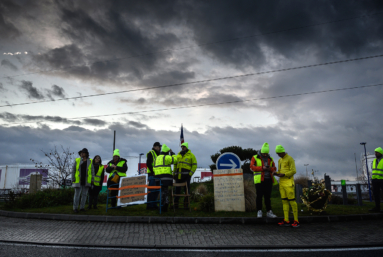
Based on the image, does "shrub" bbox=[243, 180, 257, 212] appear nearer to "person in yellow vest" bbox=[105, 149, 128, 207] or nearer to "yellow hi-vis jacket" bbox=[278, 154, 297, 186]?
"yellow hi-vis jacket" bbox=[278, 154, 297, 186]

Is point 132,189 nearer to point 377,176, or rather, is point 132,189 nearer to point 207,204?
point 207,204

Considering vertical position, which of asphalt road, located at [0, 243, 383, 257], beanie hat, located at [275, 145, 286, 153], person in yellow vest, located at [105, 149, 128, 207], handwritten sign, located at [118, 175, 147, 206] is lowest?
asphalt road, located at [0, 243, 383, 257]

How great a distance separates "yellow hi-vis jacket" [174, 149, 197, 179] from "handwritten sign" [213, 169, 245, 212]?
3.22 feet

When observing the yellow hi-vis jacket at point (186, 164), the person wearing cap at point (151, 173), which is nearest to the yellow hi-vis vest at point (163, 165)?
the yellow hi-vis jacket at point (186, 164)

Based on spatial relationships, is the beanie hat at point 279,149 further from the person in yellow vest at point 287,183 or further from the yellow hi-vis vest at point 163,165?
the yellow hi-vis vest at point 163,165

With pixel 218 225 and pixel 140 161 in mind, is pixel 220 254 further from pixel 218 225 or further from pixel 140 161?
pixel 140 161

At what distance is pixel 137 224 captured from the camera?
330 inches

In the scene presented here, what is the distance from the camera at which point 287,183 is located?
24.9ft

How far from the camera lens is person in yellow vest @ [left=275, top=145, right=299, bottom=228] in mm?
7496

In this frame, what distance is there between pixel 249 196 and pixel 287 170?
2.73 metres

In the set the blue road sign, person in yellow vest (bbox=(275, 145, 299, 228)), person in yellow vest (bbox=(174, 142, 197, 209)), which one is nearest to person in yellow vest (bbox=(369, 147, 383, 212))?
person in yellow vest (bbox=(275, 145, 299, 228))

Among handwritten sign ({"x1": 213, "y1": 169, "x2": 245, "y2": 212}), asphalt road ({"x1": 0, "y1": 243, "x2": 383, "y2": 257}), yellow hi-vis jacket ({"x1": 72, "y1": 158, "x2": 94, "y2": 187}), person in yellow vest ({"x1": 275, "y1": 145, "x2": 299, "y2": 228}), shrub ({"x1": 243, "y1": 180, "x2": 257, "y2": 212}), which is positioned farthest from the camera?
yellow hi-vis jacket ({"x1": 72, "y1": 158, "x2": 94, "y2": 187})

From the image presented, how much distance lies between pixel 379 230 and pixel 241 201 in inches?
155

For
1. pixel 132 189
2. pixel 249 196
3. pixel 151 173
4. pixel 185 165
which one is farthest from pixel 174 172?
pixel 249 196
